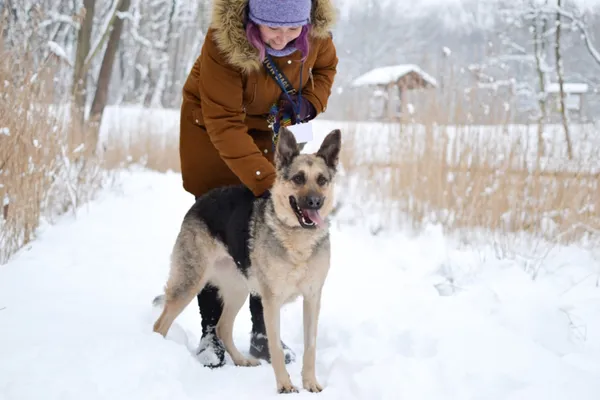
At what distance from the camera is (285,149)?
2.84 m

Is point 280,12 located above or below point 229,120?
above

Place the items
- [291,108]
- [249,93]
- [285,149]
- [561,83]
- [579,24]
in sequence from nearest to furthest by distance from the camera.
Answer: [285,149] < [249,93] < [291,108] < [561,83] < [579,24]

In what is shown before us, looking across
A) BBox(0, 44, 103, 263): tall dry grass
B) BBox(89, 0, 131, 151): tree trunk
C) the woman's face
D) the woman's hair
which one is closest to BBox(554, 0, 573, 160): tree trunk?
the woman's hair

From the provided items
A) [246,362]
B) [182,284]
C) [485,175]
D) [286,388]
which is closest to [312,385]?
[286,388]

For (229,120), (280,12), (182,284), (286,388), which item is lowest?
(286,388)

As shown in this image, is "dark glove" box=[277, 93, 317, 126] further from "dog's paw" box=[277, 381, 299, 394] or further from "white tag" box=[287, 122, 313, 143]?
"dog's paw" box=[277, 381, 299, 394]

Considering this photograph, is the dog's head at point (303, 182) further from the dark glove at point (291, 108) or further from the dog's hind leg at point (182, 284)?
the dog's hind leg at point (182, 284)

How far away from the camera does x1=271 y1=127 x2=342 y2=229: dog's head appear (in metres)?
2.68

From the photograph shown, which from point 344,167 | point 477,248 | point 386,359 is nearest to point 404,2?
point 344,167

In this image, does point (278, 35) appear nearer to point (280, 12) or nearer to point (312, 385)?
point (280, 12)

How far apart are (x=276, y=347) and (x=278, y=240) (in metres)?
0.54

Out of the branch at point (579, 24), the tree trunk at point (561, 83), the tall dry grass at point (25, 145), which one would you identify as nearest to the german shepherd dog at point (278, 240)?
the tall dry grass at point (25, 145)

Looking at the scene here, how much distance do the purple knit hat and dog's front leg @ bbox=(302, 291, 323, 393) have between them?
1.38 metres

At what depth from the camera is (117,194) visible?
812cm
